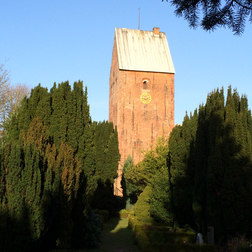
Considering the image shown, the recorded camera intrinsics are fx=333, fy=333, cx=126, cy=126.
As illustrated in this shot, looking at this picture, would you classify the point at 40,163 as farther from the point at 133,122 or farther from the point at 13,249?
the point at 133,122

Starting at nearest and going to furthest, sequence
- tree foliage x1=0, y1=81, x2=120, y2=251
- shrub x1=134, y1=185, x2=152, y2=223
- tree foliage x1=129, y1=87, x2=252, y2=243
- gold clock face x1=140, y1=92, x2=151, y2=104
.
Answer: tree foliage x1=0, y1=81, x2=120, y2=251, tree foliage x1=129, y1=87, x2=252, y2=243, shrub x1=134, y1=185, x2=152, y2=223, gold clock face x1=140, y1=92, x2=151, y2=104

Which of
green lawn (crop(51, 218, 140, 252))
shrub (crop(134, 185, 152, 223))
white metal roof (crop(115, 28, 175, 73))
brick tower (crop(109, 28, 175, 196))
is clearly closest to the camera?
green lawn (crop(51, 218, 140, 252))

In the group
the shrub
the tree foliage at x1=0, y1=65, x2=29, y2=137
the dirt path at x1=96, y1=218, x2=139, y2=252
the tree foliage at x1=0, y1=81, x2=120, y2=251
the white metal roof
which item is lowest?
the dirt path at x1=96, y1=218, x2=139, y2=252

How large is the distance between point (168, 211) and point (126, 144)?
20376 millimetres

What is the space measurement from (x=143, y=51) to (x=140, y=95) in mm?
5622

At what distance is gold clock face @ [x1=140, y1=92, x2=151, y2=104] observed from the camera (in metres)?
39.2

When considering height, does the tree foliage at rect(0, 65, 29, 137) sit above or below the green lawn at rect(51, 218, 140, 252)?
above

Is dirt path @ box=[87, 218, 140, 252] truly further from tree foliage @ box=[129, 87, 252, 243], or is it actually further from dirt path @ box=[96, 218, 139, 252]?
tree foliage @ box=[129, 87, 252, 243]

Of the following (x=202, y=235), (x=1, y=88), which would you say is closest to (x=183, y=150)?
(x=202, y=235)

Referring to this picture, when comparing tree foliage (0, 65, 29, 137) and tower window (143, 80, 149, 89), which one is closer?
tree foliage (0, 65, 29, 137)

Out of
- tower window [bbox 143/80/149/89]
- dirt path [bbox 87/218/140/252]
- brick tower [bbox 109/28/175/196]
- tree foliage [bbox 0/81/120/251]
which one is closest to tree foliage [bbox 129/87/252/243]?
dirt path [bbox 87/218/140/252]

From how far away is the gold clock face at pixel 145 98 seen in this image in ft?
129

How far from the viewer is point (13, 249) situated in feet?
28.3

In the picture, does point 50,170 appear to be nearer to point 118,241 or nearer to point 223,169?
point 223,169
